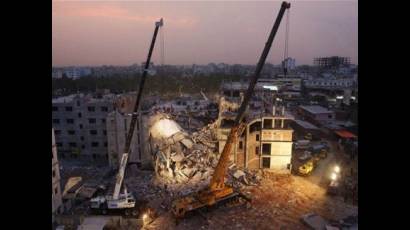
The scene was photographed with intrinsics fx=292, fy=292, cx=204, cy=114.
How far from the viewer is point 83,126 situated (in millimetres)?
14672

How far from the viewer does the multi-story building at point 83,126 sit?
14578 mm

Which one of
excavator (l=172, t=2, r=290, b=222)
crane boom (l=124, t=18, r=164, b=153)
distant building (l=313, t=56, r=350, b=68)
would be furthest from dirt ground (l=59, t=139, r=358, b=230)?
distant building (l=313, t=56, r=350, b=68)

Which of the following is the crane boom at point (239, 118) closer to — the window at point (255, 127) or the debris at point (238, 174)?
the debris at point (238, 174)

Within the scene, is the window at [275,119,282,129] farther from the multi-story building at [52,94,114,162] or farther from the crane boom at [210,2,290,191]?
the multi-story building at [52,94,114,162]

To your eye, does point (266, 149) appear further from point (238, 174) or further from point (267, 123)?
point (238, 174)

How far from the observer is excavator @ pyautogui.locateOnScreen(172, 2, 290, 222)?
8.50 meters

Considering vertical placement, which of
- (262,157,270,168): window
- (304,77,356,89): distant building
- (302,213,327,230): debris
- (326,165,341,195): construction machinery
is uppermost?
(304,77,356,89): distant building

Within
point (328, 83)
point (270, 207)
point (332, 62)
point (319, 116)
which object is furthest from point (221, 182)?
point (332, 62)

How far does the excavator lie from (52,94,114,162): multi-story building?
23.8 ft

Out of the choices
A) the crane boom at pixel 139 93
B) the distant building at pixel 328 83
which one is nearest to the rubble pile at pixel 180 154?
the crane boom at pixel 139 93

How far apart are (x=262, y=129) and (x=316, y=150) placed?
4457mm

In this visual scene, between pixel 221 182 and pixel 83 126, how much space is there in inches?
342

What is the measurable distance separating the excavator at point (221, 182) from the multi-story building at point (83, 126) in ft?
23.8
